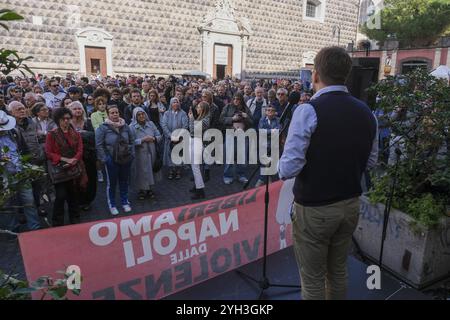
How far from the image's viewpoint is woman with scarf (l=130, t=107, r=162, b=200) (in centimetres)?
539

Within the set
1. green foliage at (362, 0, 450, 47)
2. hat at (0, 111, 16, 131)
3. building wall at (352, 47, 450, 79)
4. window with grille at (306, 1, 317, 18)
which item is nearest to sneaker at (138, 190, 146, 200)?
hat at (0, 111, 16, 131)

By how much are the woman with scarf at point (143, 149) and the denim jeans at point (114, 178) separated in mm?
370

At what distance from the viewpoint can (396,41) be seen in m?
23.4

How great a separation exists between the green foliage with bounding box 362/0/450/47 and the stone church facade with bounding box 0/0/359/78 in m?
3.53

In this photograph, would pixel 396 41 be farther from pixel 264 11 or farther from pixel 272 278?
pixel 272 278

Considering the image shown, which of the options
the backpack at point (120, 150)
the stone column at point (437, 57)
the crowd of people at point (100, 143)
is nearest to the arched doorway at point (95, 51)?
the crowd of people at point (100, 143)

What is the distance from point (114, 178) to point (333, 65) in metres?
3.79

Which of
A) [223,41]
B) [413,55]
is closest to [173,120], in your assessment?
[223,41]

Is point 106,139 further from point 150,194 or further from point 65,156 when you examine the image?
point 150,194

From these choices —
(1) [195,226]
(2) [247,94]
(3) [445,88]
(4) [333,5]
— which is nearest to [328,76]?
(1) [195,226]

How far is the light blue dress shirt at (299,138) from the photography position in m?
1.91

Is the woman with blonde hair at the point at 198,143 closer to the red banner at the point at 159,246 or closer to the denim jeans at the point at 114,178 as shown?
the denim jeans at the point at 114,178

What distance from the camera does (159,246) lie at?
2.92 m

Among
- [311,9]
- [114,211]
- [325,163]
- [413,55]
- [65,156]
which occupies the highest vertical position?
[311,9]
